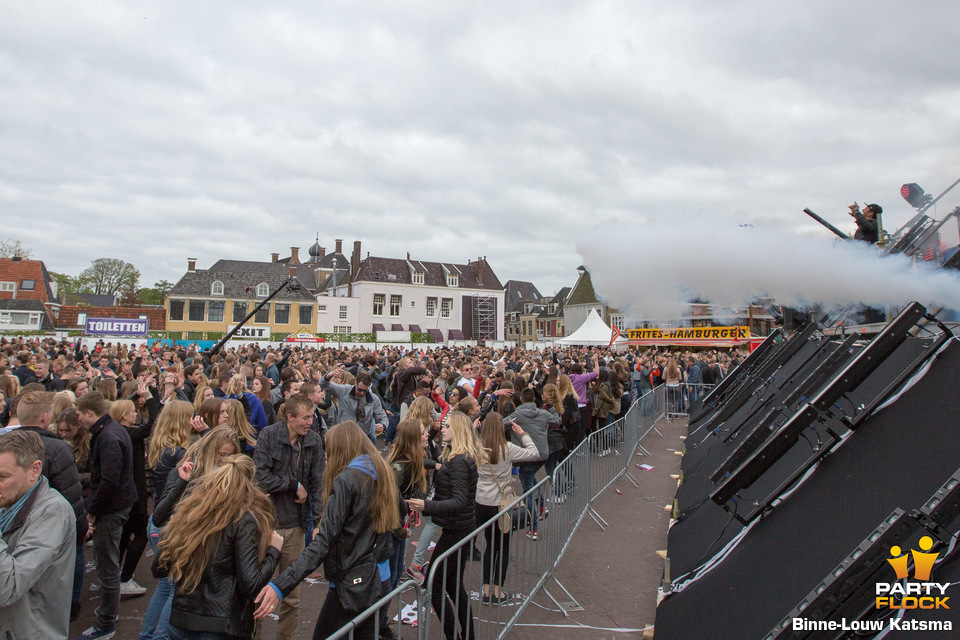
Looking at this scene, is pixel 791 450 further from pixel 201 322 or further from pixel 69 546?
pixel 201 322

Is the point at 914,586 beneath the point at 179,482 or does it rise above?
beneath

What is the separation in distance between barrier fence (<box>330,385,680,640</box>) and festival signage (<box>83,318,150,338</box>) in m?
31.4

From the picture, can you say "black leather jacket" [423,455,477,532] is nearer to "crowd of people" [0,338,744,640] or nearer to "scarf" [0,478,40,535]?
"crowd of people" [0,338,744,640]

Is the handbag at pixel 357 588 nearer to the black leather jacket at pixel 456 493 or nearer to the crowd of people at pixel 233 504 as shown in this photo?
the crowd of people at pixel 233 504

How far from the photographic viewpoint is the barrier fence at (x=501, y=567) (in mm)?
3285

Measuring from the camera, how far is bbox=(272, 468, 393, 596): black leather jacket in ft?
10.2

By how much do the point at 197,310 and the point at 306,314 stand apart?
8980 mm

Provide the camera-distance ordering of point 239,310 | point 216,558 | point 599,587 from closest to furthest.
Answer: point 216,558
point 599,587
point 239,310

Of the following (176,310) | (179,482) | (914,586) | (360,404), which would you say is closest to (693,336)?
(360,404)

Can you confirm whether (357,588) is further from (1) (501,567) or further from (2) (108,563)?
(2) (108,563)

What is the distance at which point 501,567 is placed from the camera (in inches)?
168

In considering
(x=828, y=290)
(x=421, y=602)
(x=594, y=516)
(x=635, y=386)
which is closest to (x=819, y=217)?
(x=828, y=290)

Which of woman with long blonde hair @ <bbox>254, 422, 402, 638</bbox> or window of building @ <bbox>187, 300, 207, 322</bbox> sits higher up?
window of building @ <bbox>187, 300, 207, 322</bbox>

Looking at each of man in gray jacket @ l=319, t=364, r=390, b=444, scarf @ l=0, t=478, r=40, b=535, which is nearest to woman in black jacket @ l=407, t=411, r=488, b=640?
scarf @ l=0, t=478, r=40, b=535
